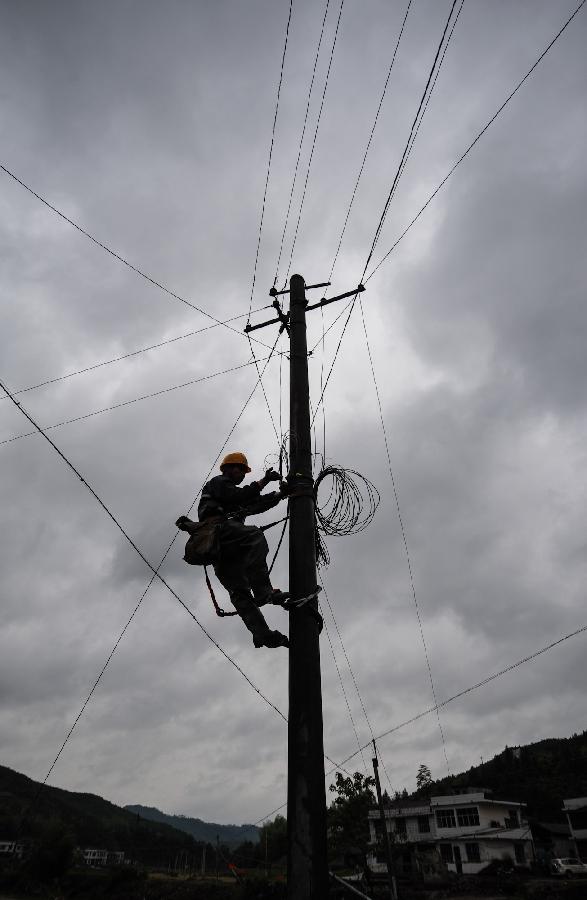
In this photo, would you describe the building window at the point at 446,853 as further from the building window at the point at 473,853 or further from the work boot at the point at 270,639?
the work boot at the point at 270,639

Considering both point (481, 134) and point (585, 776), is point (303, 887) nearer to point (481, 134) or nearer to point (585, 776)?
point (481, 134)

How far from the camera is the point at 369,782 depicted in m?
41.2

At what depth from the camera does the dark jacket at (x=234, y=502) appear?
4.98 meters

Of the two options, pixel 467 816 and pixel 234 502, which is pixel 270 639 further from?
pixel 467 816

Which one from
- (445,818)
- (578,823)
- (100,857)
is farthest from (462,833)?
(100,857)

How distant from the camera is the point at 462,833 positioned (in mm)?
43812

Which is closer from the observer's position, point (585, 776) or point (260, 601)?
point (260, 601)

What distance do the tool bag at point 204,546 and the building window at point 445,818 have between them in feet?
170

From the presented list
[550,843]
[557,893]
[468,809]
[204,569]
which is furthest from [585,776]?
[204,569]

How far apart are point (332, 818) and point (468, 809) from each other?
37.5 feet

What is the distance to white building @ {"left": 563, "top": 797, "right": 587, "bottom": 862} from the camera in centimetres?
4619

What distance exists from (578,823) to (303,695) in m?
58.7

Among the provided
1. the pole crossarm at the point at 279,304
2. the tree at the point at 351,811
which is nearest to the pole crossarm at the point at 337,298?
the pole crossarm at the point at 279,304

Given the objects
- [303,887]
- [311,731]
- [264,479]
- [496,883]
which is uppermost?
[264,479]
